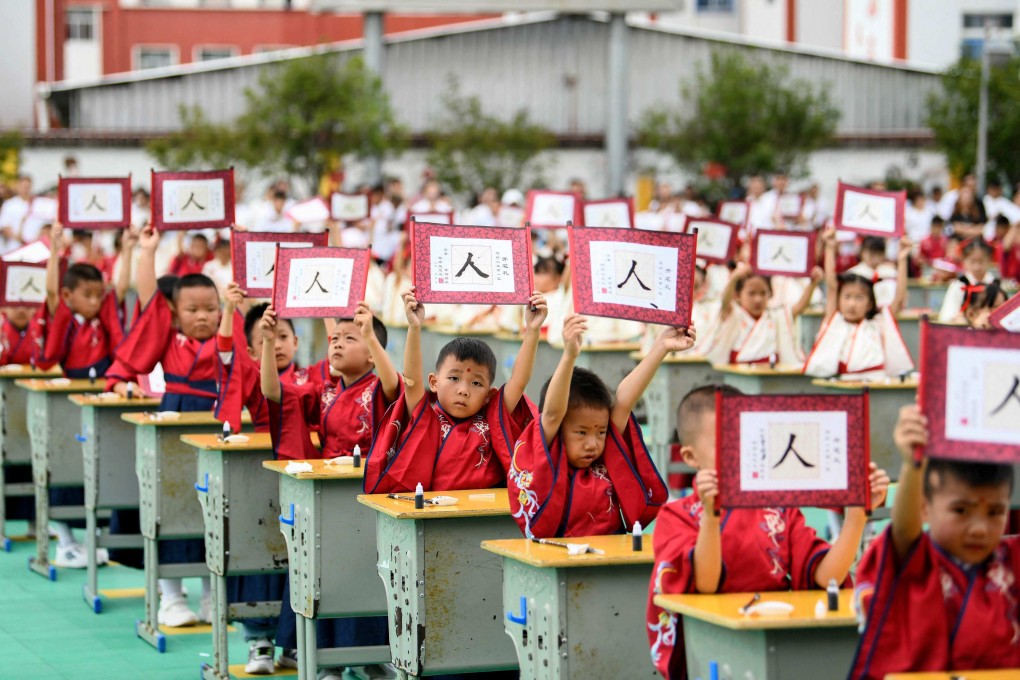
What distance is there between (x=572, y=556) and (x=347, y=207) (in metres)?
12.5

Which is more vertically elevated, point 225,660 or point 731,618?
point 731,618

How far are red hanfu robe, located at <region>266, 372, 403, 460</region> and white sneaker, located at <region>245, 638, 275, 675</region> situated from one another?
0.93 metres

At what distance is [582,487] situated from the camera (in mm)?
5652

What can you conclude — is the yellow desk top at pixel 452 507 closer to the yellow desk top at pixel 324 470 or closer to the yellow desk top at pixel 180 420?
the yellow desk top at pixel 324 470

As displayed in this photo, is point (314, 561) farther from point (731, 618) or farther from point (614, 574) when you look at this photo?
point (731, 618)

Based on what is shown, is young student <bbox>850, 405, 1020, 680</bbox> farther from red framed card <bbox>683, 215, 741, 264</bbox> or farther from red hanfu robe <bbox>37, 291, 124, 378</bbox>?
red framed card <bbox>683, 215, 741, 264</bbox>

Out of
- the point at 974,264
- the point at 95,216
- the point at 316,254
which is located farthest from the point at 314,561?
the point at 974,264

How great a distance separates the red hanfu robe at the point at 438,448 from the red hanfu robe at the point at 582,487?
2.30 ft

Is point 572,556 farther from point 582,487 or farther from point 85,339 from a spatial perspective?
point 85,339

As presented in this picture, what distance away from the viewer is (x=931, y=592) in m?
4.02

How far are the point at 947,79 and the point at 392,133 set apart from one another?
887 cm

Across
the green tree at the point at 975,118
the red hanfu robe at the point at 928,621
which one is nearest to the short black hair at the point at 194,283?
the red hanfu robe at the point at 928,621

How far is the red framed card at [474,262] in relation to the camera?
658cm

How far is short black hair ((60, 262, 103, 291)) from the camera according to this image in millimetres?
10148
